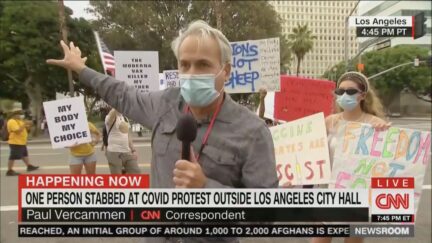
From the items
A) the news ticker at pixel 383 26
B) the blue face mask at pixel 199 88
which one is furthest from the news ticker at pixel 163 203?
the news ticker at pixel 383 26

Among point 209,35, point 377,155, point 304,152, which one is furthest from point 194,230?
point 304,152

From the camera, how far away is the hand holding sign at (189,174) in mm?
1501

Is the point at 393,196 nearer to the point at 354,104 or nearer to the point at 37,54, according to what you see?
the point at 354,104

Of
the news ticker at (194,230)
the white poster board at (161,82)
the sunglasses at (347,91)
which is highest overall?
the white poster board at (161,82)

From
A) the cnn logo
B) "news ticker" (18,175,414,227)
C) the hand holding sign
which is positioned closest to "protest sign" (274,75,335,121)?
the cnn logo

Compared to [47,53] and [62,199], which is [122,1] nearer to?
[47,53]

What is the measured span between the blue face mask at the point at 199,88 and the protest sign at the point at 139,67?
1169 mm

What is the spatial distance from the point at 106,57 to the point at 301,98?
5.10 feet

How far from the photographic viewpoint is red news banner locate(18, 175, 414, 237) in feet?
5.87

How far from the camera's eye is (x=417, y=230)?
18.1 feet

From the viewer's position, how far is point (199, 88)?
1.60m

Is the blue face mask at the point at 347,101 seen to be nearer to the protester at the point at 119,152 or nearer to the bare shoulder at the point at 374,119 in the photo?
the bare shoulder at the point at 374,119

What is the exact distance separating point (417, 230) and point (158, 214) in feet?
15.2

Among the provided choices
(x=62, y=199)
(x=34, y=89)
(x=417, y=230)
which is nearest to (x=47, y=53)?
(x=34, y=89)
